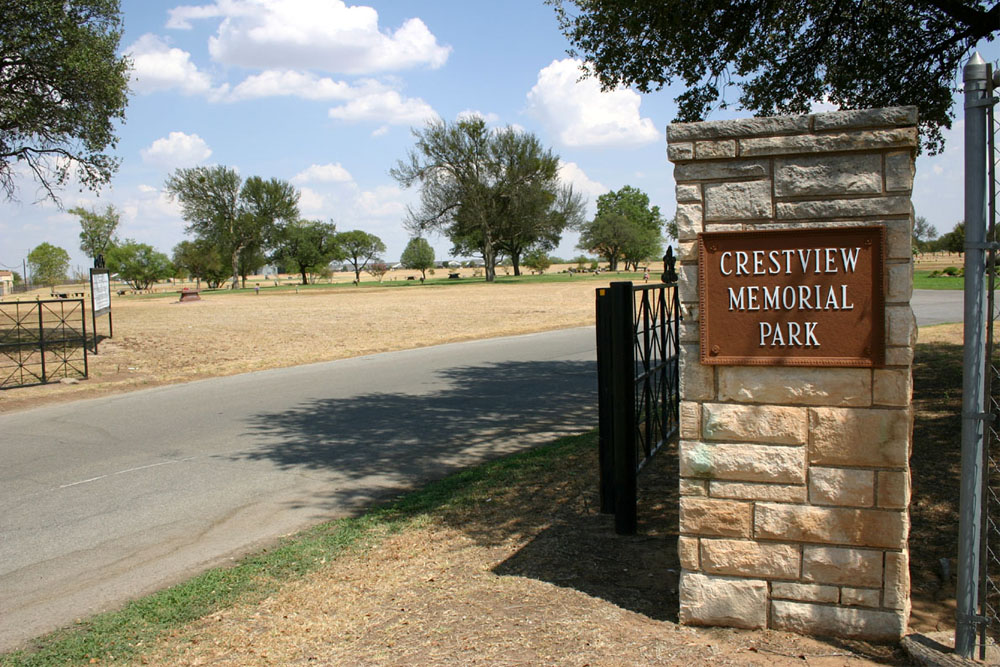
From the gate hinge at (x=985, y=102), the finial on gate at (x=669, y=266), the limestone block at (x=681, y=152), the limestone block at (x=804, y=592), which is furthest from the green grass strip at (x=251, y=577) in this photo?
the gate hinge at (x=985, y=102)

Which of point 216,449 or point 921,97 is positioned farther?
point 921,97

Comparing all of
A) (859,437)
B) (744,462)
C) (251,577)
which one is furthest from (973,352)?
(251,577)

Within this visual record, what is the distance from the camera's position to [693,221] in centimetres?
362

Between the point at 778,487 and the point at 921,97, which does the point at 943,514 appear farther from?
the point at 921,97

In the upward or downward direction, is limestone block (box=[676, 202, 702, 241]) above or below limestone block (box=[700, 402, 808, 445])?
above

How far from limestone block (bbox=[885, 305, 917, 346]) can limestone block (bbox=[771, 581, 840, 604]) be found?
44.5 inches

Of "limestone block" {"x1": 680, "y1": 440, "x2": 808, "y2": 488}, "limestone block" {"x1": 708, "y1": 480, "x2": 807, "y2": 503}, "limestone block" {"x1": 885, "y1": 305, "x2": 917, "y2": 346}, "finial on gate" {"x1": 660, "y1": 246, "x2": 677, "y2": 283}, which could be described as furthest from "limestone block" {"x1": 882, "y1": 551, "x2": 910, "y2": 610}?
"finial on gate" {"x1": 660, "y1": 246, "x2": 677, "y2": 283}

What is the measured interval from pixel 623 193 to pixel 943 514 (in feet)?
375

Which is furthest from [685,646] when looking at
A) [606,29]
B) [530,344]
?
[530,344]

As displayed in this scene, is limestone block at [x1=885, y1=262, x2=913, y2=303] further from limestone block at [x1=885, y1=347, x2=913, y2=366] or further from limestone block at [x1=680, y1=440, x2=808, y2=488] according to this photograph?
limestone block at [x1=680, y1=440, x2=808, y2=488]

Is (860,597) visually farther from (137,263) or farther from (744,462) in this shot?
(137,263)

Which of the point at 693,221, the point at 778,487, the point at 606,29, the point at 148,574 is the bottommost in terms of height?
the point at 148,574

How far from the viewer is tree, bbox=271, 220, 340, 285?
86.3 metres

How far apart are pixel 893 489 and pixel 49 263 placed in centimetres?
8478
